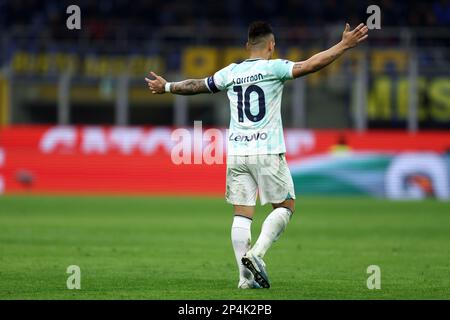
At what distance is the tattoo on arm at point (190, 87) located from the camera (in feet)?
34.3

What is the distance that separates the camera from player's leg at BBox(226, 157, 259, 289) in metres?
10.1

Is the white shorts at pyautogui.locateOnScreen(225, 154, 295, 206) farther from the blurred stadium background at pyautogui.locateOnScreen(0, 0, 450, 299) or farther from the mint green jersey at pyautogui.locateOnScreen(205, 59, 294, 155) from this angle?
the blurred stadium background at pyautogui.locateOnScreen(0, 0, 450, 299)

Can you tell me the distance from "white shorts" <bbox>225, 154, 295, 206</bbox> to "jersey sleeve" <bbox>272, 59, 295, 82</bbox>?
77 centimetres

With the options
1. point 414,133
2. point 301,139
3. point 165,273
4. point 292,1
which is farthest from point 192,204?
point 165,273

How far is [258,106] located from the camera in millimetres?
10148

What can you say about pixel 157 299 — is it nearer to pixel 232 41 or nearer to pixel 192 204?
pixel 192 204

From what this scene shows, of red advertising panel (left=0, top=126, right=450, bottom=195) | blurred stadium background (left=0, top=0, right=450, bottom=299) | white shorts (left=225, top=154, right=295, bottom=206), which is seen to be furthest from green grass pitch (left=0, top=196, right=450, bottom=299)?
red advertising panel (left=0, top=126, right=450, bottom=195)

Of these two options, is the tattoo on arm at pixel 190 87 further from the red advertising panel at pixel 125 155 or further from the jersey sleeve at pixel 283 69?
the red advertising panel at pixel 125 155

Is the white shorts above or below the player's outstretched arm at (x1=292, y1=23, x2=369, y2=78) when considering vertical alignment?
below

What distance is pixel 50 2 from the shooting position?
117 ft

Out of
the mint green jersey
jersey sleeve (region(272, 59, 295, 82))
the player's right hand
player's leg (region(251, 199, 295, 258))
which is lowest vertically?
player's leg (region(251, 199, 295, 258))

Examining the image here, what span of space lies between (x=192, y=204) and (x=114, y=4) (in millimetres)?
11187

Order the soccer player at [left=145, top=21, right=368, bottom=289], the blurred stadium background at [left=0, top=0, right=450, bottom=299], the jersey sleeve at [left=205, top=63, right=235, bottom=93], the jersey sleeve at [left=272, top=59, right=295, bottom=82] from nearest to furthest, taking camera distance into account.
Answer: the jersey sleeve at [left=272, top=59, right=295, bottom=82]
the soccer player at [left=145, top=21, right=368, bottom=289]
the jersey sleeve at [left=205, top=63, right=235, bottom=93]
the blurred stadium background at [left=0, top=0, right=450, bottom=299]

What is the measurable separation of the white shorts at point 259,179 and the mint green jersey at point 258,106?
8 cm
